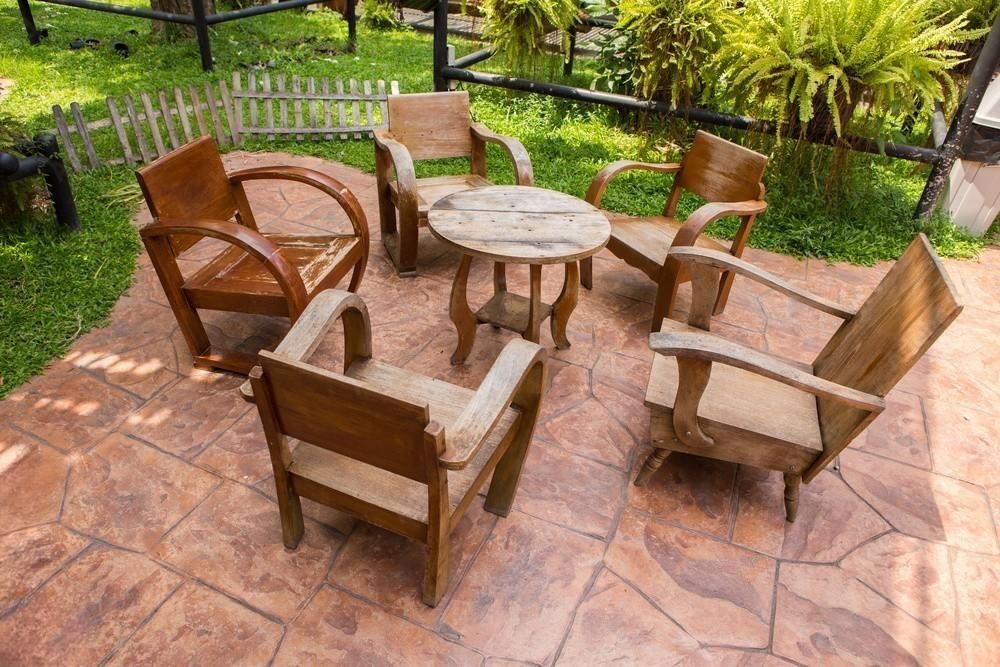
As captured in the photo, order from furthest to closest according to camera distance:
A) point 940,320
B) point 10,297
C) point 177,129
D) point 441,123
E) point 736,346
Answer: point 177,129, point 441,123, point 10,297, point 736,346, point 940,320

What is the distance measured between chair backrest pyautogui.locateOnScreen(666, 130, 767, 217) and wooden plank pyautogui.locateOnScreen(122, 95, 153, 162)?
4157mm

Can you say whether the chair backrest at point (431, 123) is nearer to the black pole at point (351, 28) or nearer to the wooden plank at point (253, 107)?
the wooden plank at point (253, 107)

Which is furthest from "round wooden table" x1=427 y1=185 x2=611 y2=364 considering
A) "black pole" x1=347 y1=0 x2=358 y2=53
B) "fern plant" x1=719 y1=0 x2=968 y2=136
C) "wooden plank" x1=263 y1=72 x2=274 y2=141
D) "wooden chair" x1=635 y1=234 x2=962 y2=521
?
"black pole" x1=347 y1=0 x2=358 y2=53

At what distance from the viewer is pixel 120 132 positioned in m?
4.73

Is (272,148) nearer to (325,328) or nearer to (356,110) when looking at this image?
(356,110)

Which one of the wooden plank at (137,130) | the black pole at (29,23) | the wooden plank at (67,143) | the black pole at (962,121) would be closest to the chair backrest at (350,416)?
the wooden plank at (67,143)

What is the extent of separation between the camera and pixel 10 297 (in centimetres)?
323

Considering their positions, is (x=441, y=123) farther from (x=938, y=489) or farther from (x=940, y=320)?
(x=938, y=489)

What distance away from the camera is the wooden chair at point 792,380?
188 cm

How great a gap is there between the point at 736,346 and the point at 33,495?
2622mm

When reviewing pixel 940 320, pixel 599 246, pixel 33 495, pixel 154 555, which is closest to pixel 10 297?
pixel 33 495

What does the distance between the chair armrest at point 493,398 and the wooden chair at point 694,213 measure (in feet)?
4.57

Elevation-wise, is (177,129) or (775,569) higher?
(177,129)

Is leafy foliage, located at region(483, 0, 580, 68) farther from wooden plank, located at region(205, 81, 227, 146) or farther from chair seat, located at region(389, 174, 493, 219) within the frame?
wooden plank, located at region(205, 81, 227, 146)
